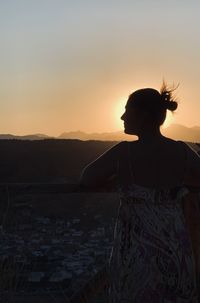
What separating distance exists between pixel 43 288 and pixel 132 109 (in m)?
7.86

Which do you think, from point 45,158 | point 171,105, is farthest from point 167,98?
point 45,158

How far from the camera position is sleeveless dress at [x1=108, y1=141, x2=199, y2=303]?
123 inches

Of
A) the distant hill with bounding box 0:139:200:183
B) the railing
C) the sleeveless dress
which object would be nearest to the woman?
the sleeveless dress

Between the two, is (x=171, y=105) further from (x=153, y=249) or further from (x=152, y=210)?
(x=153, y=249)

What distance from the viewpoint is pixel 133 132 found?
3221 mm

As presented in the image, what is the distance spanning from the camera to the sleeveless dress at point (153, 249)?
10.3ft

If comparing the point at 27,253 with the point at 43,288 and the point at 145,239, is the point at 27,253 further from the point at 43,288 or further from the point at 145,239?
the point at 145,239

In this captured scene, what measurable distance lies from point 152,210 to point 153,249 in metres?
0.18

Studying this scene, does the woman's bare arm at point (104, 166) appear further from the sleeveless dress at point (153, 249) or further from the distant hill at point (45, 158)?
the distant hill at point (45, 158)

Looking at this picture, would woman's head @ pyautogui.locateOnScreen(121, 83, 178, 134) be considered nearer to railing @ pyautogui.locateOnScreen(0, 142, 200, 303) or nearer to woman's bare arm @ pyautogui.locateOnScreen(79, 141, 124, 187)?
woman's bare arm @ pyautogui.locateOnScreen(79, 141, 124, 187)

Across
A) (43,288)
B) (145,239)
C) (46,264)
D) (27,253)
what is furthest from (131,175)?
(27,253)

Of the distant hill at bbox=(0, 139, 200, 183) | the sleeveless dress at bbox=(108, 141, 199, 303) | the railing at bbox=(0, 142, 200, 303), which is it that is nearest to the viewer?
the sleeveless dress at bbox=(108, 141, 199, 303)

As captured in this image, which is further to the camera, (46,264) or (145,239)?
(46,264)

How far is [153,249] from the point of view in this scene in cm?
315
